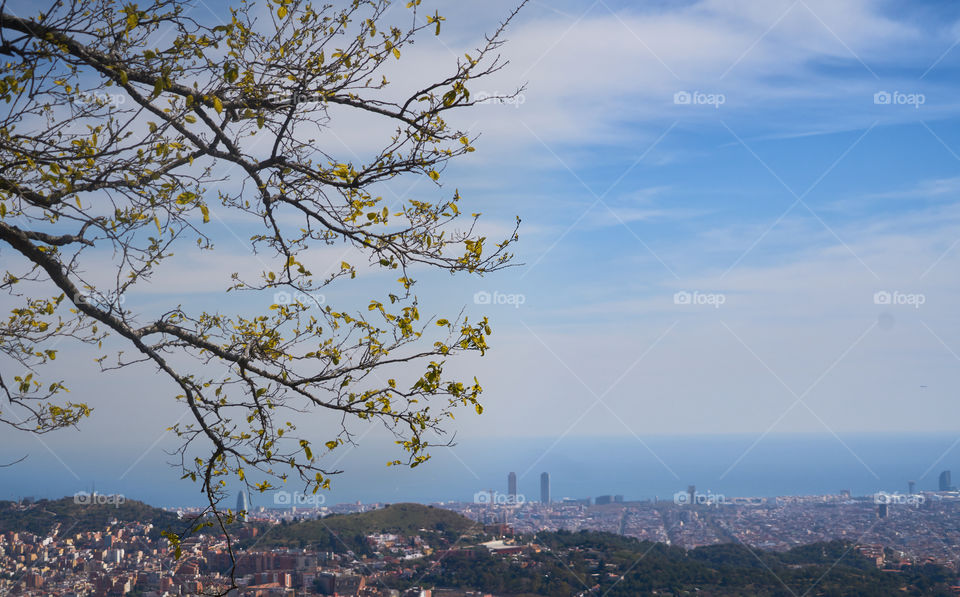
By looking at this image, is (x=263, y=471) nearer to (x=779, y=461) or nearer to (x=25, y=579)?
(x=25, y=579)

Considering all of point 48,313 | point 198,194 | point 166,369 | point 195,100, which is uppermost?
point 195,100

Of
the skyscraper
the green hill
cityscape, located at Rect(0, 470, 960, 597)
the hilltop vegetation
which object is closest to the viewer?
cityscape, located at Rect(0, 470, 960, 597)

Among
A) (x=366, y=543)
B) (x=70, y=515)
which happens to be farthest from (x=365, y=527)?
(x=70, y=515)

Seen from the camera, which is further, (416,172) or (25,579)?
(25,579)

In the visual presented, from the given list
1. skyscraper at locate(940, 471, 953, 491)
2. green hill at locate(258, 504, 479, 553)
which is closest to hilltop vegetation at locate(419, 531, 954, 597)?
green hill at locate(258, 504, 479, 553)

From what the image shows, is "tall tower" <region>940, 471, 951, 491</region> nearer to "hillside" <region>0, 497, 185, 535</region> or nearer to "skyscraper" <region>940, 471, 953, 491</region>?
"skyscraper" <region>940, 471, 953, 491</region>

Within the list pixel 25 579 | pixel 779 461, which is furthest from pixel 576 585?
pixel 779 461

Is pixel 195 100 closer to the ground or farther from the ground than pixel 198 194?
farther from the ground
